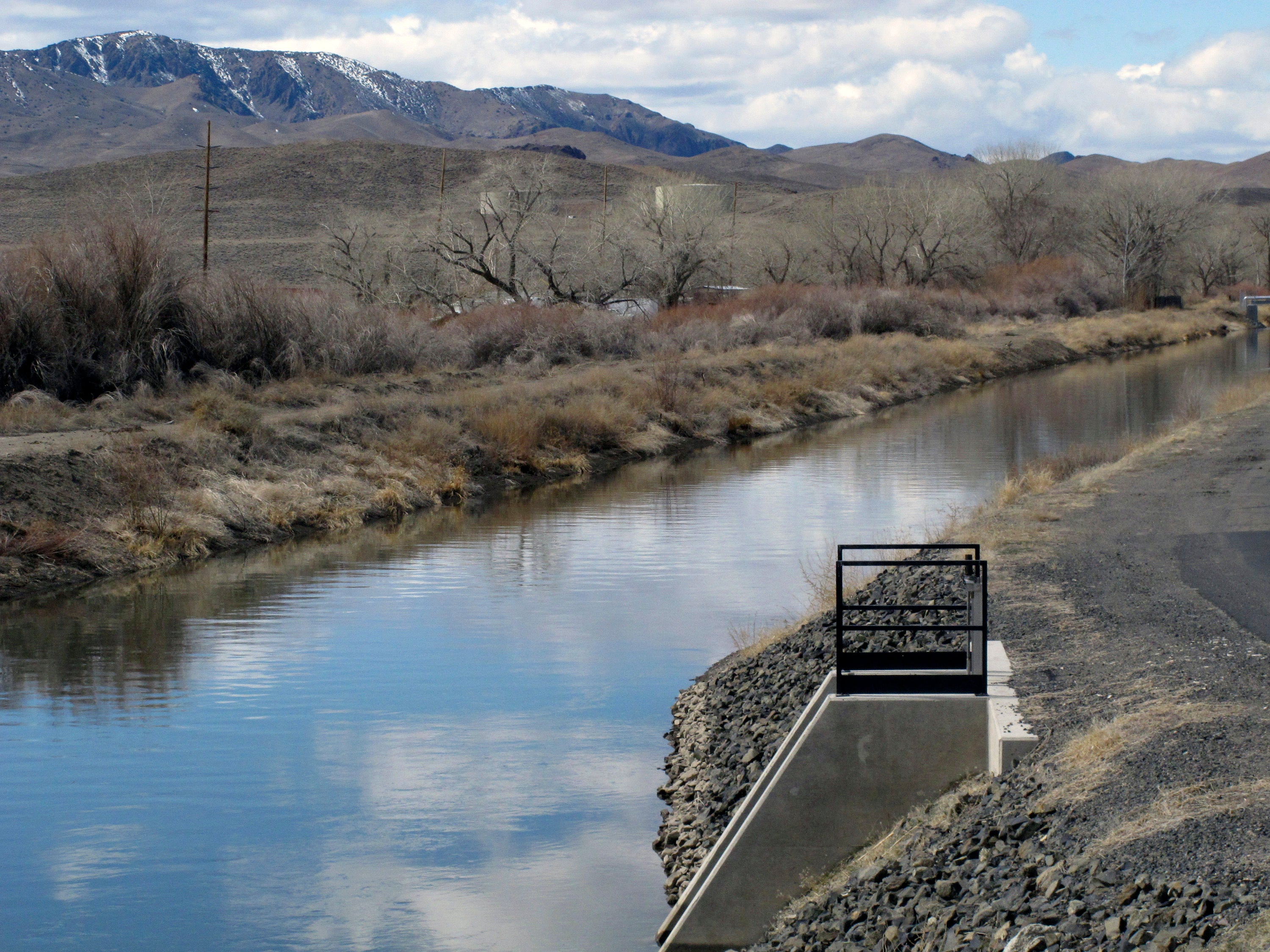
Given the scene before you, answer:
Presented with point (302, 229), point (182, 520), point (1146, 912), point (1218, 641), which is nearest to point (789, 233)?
point (302, 229)

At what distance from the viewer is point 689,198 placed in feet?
202

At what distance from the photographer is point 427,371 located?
3478 centimetres

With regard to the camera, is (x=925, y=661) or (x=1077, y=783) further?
(x=925, y=661)

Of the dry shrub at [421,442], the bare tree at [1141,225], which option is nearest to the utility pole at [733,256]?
the bare tree at [1141,225]

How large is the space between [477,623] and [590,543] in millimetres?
5182

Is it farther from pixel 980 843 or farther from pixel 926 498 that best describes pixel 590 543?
pixel 980 843

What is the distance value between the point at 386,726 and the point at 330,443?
13415mm

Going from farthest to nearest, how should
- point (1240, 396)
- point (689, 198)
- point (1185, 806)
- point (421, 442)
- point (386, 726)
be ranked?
1. point (689, 198)
2. point (1240, 396)
3. point (421, 442)
4. point (386, 726)
5. point (1185, 806)

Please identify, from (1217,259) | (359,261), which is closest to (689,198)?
(359,261)

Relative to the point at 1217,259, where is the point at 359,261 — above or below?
below

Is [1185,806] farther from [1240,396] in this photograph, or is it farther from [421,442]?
[1240,396]

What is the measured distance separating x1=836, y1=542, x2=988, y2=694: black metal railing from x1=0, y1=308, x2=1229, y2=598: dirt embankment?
1285 centimetres

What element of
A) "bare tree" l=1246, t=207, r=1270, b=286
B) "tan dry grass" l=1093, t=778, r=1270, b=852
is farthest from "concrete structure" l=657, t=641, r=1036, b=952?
"bare tree" l=1246, t=207, r=1270, b=286

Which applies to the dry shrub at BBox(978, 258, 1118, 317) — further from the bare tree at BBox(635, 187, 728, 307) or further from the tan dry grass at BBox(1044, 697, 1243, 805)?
the tan dry grass at BBox(1044, 697, 1243, 805)
